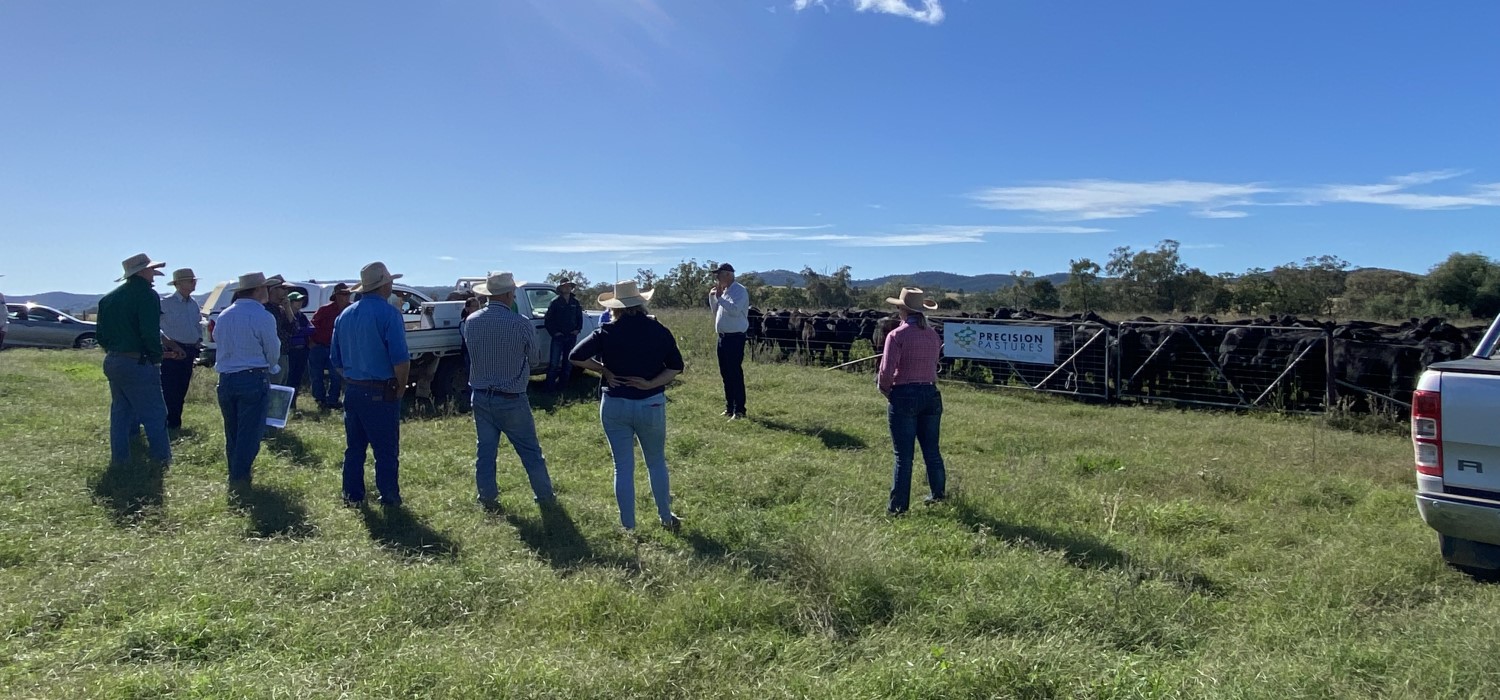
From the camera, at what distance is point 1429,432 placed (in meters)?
4.47

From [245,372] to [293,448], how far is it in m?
1.84

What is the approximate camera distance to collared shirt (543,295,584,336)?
12.1m

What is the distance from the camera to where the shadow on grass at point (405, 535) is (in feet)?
17.0

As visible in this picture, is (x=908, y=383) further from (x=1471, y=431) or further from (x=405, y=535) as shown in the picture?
(x=405, y=535)

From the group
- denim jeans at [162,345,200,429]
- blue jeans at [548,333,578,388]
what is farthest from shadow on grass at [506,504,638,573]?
blue jeans at [548,333,578,388]

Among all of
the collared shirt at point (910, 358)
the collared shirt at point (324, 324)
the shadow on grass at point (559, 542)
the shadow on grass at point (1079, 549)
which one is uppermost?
the collared shirt at point (324, 324)

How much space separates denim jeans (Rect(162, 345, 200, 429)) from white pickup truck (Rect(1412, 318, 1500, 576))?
31.6 feet

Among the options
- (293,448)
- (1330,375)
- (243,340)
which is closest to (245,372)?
(243,340)

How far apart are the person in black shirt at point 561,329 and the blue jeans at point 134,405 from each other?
5.30 metres

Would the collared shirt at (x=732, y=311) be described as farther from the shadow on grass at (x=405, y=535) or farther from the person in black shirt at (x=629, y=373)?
the shadow on grass at (x=405, y=535)

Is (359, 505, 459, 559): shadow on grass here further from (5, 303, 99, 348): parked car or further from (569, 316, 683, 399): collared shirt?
(5, 303, 99, 348): parked car

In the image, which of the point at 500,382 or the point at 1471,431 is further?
the point at 500,382

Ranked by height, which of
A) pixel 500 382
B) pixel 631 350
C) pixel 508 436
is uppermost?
pixel 631 350

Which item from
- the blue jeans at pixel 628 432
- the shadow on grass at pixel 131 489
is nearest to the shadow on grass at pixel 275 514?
the shadow on grass at pixel 131 489
